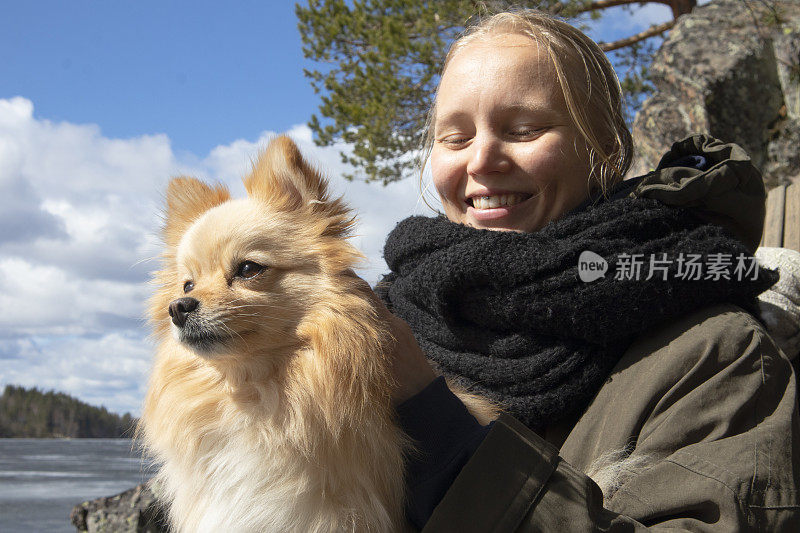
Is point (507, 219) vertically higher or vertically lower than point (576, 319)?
higher

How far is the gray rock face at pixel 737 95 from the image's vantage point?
839cm

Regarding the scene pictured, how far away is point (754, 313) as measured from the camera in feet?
Result: 6.41

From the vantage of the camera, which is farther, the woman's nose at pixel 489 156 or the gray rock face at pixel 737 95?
the gray rock face at pixel 737 95

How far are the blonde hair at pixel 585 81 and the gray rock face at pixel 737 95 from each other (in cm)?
643

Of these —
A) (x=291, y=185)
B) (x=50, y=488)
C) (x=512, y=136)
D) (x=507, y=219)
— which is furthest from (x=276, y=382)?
(x=50, y=488)

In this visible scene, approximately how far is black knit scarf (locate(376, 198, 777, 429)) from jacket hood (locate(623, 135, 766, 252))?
0.04 metres

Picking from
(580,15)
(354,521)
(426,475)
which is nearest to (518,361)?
(426,475)

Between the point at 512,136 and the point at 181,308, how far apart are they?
1123 mm

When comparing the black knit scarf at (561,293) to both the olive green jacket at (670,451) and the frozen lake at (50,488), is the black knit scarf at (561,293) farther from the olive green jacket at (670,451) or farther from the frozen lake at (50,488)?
the frozen lake at (50,488)

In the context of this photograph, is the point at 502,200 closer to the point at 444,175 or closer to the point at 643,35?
the point at 444,175

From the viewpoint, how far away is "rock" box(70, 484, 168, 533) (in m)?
2.69

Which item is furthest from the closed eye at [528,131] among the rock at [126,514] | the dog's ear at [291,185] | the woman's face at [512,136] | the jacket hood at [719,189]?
the rock at [126,514]

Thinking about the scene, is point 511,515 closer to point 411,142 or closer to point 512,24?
point 512,24

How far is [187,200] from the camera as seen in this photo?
79.0 inches
